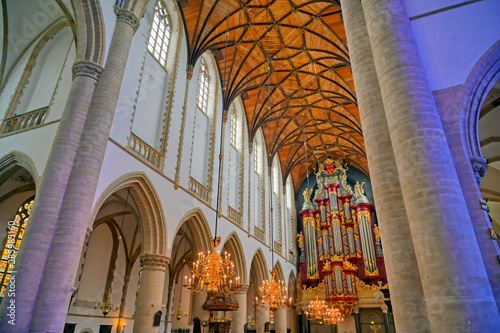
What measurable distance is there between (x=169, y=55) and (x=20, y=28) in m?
4.90

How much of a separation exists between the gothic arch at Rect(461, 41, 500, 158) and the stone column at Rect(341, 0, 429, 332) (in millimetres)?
1289

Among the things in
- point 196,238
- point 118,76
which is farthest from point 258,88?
point 118,76

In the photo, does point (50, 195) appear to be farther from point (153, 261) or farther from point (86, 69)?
point (153, 261)

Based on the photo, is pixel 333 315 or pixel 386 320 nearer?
pixel 333 315

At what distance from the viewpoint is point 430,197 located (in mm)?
4418

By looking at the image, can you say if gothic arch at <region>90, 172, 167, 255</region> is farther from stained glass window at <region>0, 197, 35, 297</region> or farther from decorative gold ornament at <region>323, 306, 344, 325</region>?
decorative gold ornament at <region>323, 306, 344, 325</region>

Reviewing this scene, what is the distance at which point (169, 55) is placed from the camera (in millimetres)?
12961

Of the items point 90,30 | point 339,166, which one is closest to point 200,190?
point 90,30

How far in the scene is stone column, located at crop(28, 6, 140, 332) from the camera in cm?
621

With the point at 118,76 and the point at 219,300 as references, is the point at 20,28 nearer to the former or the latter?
the point at 118,76

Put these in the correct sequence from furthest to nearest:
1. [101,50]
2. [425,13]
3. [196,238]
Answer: [196,238]
[101,50]
[425,13]

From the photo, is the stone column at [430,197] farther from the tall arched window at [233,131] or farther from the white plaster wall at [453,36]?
the tall arched window at [233,131]

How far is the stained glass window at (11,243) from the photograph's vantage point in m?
9.96

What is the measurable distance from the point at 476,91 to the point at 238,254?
39.5ft
